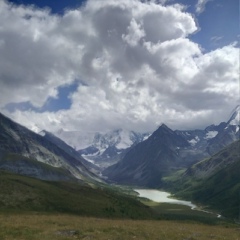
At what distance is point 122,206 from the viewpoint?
422ft

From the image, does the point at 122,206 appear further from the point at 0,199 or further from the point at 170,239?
the point at 170,239

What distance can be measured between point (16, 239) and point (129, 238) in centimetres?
1184

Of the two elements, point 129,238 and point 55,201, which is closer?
point 129,238

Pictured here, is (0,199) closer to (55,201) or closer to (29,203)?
(29,203)

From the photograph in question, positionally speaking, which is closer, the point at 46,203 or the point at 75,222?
the point at 75,222

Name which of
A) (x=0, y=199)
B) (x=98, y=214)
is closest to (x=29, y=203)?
(x=0, y=199)

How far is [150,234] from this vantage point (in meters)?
41.4

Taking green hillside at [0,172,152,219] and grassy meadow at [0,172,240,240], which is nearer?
grassy meadow at [0,172,240,240]

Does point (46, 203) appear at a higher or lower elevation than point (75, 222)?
higher

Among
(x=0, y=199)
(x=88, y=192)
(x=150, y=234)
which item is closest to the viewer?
(x=150, y=234)

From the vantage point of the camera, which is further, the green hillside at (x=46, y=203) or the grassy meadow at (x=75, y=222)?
the green hillside at (x=46, y=203)

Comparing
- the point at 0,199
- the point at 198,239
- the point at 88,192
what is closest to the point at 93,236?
the point at 198,239

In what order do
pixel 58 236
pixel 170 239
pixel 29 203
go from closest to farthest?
pixel 58 236 → pixel 170 239 → pixel 29 203

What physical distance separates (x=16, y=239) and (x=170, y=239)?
1641cm
